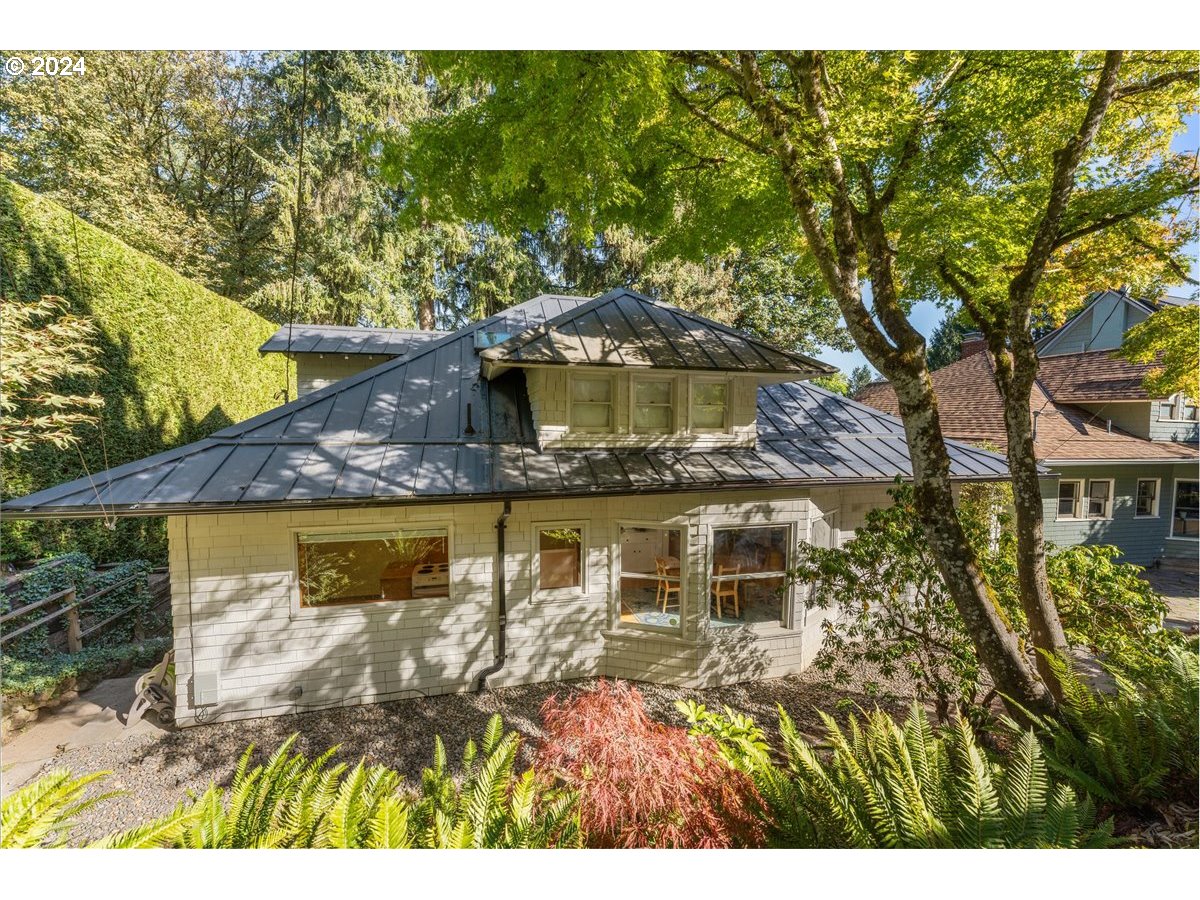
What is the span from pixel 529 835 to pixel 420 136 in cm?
571

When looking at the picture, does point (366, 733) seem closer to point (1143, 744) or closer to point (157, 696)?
point (157, 696)

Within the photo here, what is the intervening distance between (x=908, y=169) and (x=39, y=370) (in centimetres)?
791

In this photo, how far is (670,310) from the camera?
582 centimetres

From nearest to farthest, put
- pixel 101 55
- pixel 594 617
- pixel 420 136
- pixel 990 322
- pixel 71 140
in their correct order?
1. pixel 101 55
2. pixel 71 140
3. pixel 420 136
4. pixel 990 322
5. pixel 594 617

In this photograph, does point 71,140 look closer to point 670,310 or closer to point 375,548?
point 375,548

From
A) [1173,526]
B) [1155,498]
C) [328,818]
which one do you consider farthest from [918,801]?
[1155,498]

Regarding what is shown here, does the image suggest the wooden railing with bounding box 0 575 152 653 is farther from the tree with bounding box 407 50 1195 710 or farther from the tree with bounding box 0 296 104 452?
the tree with bounding box 407 50 1195 710

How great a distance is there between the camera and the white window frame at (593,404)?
5.15 meters

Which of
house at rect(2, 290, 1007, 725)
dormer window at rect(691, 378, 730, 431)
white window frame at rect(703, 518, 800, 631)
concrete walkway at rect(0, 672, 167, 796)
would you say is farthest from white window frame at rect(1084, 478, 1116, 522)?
concrete walkway at rect(0, 672, 167, 796)

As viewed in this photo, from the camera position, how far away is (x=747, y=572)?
5477 mm

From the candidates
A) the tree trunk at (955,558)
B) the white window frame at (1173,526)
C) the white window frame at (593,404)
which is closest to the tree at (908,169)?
the tree trunk at (955,558)

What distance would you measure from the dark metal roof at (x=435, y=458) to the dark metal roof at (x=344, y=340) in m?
3.03
